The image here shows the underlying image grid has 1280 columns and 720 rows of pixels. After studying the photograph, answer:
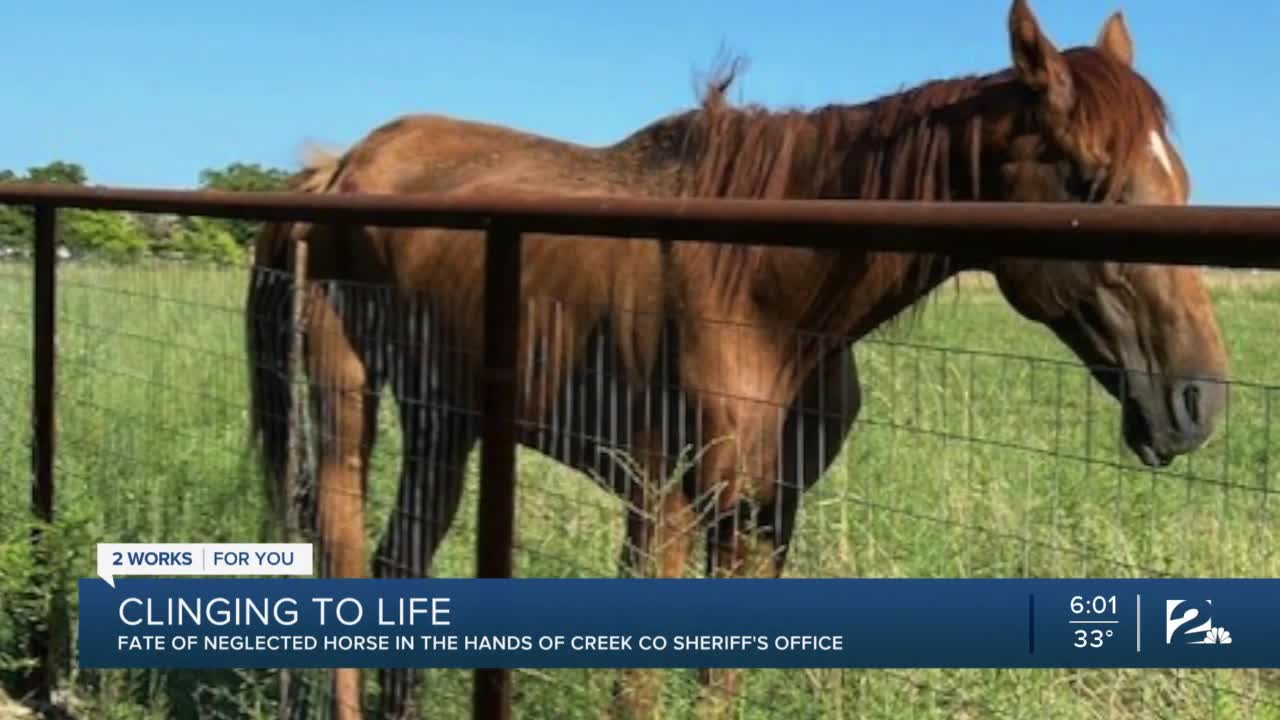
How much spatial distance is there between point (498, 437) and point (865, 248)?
0.87 m

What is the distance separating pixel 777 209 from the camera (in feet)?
7.53

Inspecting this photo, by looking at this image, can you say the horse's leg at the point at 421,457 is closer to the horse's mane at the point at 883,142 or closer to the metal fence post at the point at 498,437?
the metal fence post at the point at 498,437

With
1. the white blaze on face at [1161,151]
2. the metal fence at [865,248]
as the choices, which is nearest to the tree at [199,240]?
the metal fence at [865,248]

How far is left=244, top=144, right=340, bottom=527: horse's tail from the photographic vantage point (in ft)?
13.7

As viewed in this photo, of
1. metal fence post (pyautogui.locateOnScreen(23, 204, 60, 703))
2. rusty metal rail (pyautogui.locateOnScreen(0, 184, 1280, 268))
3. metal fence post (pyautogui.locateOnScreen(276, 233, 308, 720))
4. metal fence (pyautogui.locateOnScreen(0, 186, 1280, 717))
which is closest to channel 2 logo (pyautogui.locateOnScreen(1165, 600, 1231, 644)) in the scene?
metal fence (pyautogui.locateOnScreen(0, 186, 1280, 717))

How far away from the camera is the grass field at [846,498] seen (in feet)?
8.39

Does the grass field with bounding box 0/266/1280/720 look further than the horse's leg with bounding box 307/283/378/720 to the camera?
No

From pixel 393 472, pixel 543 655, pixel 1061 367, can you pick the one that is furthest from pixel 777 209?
pixel 393 472

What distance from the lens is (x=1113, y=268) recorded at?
10.6 ft

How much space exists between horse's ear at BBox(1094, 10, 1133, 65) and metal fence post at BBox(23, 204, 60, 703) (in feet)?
10.1

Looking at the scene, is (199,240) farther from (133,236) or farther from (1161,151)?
(1161,151)

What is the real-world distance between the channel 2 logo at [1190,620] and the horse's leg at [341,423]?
2.28 meters

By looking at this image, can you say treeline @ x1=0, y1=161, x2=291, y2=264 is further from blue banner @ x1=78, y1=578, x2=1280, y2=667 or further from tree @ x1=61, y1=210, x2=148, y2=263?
blue banner @ x1=78, y1=578, x2=1280, y2=667

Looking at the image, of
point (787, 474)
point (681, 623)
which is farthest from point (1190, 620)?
point (787, 474)
